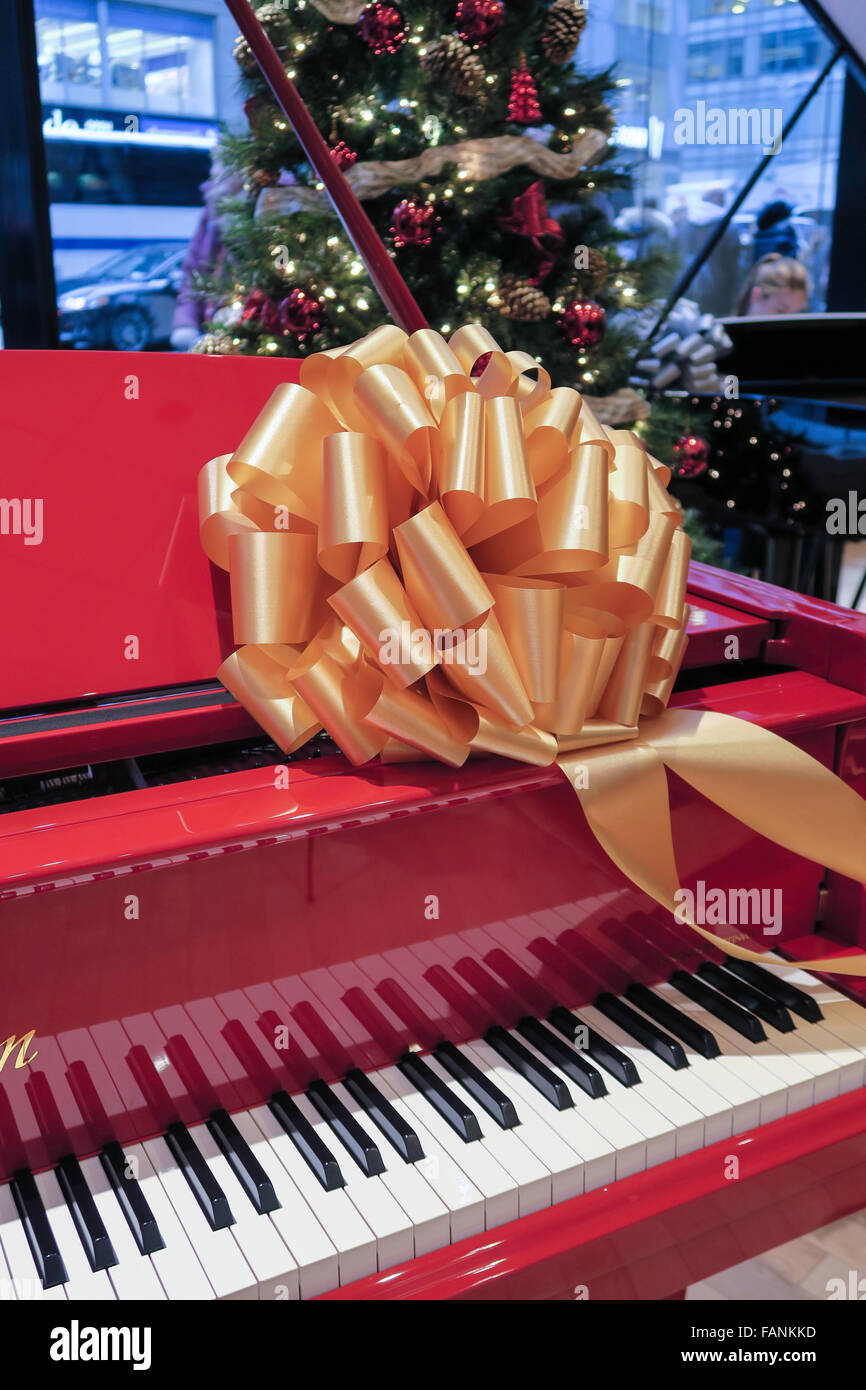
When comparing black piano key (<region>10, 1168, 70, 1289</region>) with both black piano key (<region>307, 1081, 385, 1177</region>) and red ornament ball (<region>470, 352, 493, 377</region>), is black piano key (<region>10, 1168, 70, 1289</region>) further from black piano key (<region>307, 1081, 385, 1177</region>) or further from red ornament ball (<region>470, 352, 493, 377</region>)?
red ornament ball (<region>470, 352, 493, 377</region>)

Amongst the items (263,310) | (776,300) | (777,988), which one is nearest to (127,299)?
(263,310)

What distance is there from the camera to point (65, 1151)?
1104mm

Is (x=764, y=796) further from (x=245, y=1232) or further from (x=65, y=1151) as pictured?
(x=65, y=1151)

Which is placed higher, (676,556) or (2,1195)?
(676,556)

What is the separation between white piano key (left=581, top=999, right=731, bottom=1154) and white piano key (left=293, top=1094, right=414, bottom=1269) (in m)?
0.29

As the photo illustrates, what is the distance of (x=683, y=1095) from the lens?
125cm

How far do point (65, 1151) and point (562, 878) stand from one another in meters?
0.59

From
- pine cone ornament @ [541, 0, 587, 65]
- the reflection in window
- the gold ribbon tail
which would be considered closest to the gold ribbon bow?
the gold ribbon tail

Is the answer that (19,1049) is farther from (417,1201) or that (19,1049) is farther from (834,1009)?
(834,1009)

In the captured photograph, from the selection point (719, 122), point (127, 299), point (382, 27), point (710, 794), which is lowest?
point (710, 794)

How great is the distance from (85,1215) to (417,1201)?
306 millimetres

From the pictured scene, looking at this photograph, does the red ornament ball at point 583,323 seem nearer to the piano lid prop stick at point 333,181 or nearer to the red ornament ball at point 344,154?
Answer: the red ornament ball at point 344,154
